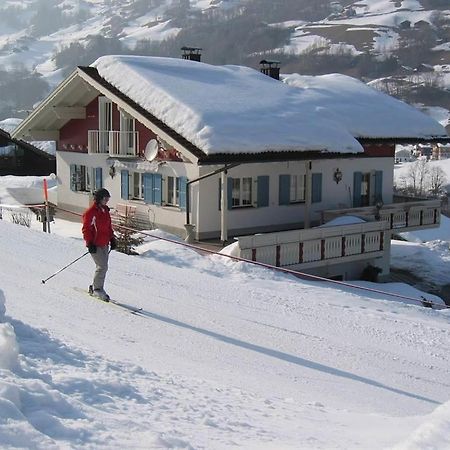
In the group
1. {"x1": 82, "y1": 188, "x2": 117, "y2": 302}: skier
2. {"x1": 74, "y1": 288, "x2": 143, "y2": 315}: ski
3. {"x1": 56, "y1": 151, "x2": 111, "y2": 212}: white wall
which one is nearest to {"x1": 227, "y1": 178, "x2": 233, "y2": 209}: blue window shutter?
{"x1": 56, "y1": 151, "x2": 111, "y2": 212}: white wall

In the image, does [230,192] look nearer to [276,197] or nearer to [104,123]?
[276,197]

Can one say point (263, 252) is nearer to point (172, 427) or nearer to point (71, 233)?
Answer: point (71, 233)

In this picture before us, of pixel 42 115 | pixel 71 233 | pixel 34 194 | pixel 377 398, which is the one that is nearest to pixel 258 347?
pixel 377 398

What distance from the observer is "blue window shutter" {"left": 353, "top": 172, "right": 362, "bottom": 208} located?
24.9 meters

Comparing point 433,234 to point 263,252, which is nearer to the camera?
point 263,252

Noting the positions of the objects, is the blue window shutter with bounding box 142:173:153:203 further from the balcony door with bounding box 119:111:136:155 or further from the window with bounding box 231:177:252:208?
the window with bounding box 231:177:252:208

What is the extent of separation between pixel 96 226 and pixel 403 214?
1610 centimetres

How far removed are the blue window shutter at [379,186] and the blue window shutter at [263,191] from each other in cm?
567

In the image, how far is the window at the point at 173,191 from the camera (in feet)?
71.9

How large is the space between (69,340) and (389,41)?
668 ft

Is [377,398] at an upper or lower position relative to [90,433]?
lower

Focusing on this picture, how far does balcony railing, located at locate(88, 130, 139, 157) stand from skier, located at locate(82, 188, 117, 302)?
13336 mm

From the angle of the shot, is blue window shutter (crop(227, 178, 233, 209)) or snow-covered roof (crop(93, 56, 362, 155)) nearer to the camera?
snow-covered roof (crop(93, 56, 362, 155))

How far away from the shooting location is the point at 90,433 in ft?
16.0
